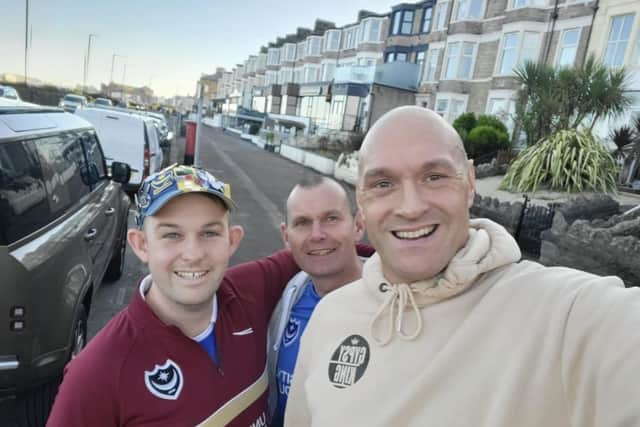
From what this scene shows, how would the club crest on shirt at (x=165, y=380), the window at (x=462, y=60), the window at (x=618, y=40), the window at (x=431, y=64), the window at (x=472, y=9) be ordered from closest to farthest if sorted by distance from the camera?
the club crest on shirt at (x=165, y=380) → the window at (x=618, y=40) → the window at (x=472, y=9) → the window at (x=462, y=60) → the window at (x=431, y=64)

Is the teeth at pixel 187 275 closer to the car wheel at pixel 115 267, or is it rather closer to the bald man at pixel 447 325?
the bald man at pixel 447 325

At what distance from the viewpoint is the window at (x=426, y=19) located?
→ 3195 cm

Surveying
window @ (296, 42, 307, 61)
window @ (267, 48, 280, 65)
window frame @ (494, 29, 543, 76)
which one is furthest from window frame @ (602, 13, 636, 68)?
window @ (267, 48, 280, 65)

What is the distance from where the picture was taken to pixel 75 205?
144 inches

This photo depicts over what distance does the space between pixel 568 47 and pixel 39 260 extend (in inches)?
946

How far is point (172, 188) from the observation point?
5.62 ft

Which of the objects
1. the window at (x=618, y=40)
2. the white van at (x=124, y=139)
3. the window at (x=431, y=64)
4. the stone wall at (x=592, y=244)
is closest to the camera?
the stone wall at (x=592, y=244)

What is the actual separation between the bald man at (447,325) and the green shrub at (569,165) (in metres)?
11.3

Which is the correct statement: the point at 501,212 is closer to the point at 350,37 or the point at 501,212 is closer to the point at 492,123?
the point at 492,123

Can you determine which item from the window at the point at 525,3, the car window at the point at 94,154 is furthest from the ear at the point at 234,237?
the window at the point at 525,3

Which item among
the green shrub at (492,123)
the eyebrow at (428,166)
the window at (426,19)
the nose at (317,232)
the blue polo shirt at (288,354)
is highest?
the window at (426,19)

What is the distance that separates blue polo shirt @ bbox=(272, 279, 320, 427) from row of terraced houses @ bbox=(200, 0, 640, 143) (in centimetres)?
762

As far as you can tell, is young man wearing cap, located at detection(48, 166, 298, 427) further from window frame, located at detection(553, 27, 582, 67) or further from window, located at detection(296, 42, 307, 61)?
window, located at detection(296, 42, 307, 61)

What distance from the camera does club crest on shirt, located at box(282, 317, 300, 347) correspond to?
208cm
